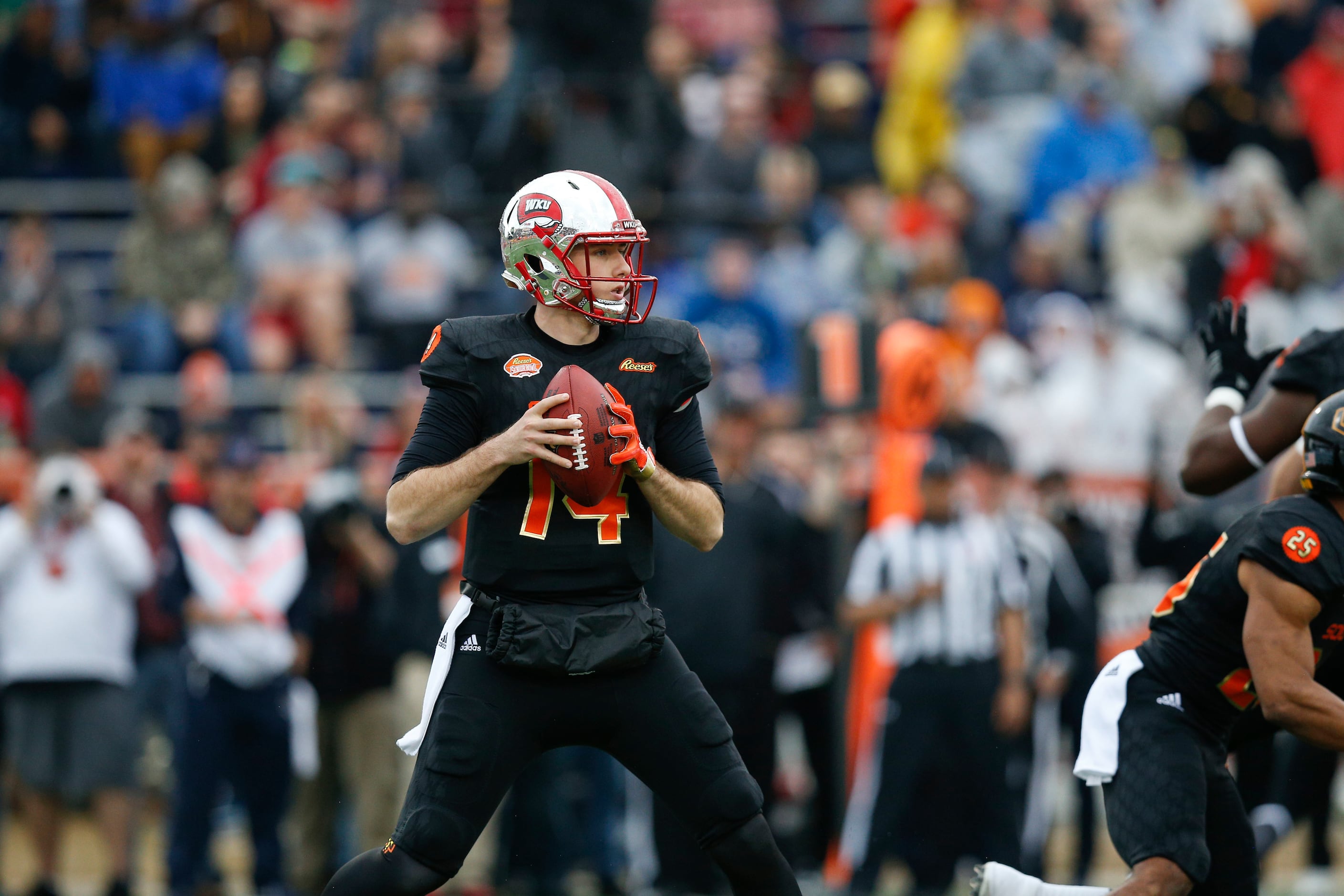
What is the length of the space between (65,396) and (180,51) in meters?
4.51

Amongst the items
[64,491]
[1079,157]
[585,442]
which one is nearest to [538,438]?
[585,442]

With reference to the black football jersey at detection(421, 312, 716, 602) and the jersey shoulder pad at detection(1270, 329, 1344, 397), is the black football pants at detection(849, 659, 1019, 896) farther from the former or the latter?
the black football jersey at detection(421, 312, 716, 602)

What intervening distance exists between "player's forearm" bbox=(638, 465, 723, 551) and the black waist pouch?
0.29 metres

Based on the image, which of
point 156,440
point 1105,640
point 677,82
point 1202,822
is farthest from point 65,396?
point 1202,822

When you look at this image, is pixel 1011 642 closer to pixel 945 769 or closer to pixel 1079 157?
pixel 945 769

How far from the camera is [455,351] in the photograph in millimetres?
5184

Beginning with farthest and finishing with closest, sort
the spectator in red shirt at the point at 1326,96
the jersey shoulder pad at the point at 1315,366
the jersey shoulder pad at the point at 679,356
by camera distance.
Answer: the spectator in red shirt at the point at 1326,96
the jersey shoulder pad at the point at 1315,366
the jersey shoulder pad at the point at 679,356

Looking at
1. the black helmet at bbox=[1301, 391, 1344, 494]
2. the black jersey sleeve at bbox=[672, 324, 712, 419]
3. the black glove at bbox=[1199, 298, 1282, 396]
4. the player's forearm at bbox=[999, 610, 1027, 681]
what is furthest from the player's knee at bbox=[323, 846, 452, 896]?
the player's forearm at bbox=[999, 610, 1027, 681]

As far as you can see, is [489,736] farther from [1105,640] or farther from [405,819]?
[1105,640]

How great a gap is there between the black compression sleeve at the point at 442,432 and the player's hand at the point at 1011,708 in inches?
194

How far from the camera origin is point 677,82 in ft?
46.8

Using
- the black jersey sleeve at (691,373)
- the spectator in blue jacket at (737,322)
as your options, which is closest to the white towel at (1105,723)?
the black jersey sleeve at (691,373)

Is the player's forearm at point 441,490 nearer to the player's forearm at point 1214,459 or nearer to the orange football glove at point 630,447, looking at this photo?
the orange football glove at point 630,447

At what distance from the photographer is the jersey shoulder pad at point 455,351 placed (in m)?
5.16
